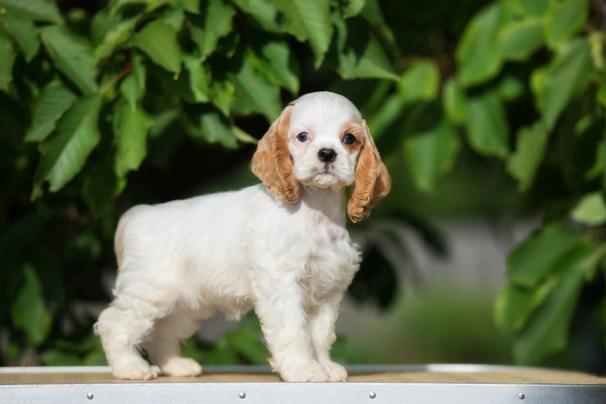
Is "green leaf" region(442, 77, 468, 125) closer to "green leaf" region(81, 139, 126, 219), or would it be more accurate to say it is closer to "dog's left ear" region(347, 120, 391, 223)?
"green leaf" region(81, 139, 126, 219)

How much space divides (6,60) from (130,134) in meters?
0.48

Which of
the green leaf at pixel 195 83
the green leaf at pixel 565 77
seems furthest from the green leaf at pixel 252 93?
the green leaf at pixel 565 77

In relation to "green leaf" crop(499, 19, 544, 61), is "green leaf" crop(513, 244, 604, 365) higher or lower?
lower

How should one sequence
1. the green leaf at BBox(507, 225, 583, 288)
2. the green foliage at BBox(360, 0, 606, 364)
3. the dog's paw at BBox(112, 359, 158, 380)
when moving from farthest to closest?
Result: the green leaf at BBox(507, 225, 583, 288), the green foliage at BBox(360, 0, 606, 364), the dog's paw at BBox(112, 359, 158, 380)

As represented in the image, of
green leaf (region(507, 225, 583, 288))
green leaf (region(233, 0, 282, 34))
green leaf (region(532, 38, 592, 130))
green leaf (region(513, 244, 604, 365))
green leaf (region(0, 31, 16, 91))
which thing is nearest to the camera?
green leaf (region(0, 31, 16, 91))

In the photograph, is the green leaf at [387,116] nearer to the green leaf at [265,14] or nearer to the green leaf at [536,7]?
the green leaf at [536,7]

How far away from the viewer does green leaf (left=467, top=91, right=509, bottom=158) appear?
489 centimetres

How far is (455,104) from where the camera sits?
496 centimetres

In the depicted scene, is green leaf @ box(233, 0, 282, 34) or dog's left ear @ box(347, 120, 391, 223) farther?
→ green leaf @ box(233, 0, 282, 34)

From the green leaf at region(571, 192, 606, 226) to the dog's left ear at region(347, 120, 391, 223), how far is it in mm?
1773

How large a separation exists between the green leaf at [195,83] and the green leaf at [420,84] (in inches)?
55.9

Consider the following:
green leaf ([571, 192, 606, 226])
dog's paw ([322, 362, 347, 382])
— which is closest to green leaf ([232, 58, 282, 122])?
dog's paw ([322, 362, 347, 382])

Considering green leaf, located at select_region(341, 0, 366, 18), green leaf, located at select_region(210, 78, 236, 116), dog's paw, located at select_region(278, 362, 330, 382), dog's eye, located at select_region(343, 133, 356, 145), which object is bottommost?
dog's paw, located at select_region(278, 362, 330, 382)

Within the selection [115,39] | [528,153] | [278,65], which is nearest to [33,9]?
[115,39]
